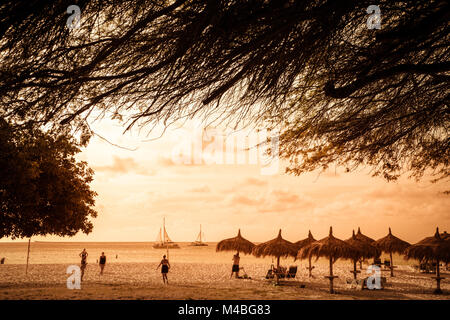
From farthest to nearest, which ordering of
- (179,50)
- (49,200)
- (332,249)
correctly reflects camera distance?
(332,249) < (49,200) < (179,50)

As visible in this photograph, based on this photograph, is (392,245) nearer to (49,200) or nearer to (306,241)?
(306,241)

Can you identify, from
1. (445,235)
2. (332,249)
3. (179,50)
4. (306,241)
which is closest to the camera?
(179,50)

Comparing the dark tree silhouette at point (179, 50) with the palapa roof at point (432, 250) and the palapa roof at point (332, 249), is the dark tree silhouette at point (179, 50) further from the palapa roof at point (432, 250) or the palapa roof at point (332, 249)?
the palapa roof at point (432, 250)

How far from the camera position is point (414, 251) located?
17.3 m

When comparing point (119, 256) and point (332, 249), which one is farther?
point (119, 256)

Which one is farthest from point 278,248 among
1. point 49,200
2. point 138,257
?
point 138,257

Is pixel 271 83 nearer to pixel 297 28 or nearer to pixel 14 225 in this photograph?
pixel 297 28

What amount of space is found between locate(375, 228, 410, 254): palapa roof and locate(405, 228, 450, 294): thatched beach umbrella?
689 centimetres

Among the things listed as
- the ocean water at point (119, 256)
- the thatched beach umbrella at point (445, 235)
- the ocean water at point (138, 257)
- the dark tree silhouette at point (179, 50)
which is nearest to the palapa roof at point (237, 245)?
the ocean water at point (138, 257)

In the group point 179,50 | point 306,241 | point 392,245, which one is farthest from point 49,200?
point 392,245

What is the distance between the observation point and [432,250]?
55.0 feet

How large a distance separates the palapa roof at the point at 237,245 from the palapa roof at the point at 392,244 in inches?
351

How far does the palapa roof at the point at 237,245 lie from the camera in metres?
22.4

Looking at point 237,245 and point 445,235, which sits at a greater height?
point 445,235
